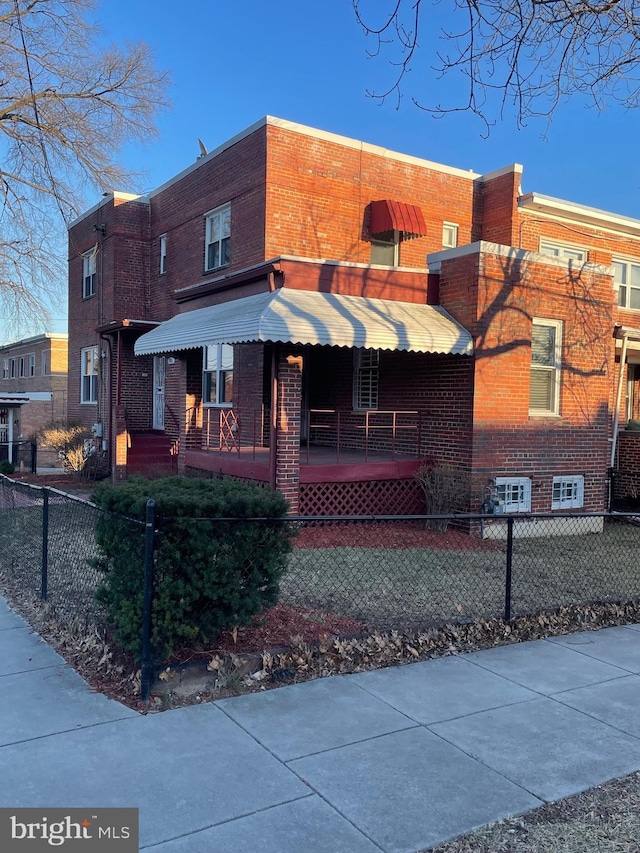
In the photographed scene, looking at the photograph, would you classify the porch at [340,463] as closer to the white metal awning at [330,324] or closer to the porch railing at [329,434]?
→ the porch railing at [329,434]

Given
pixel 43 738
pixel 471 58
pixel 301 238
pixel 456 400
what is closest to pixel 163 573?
pixel 43 738

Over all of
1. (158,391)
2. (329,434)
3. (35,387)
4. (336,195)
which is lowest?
(329,434)

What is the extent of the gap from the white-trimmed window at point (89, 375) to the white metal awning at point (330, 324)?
9455 mm

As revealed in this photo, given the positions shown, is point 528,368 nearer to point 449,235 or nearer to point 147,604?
point 449,235

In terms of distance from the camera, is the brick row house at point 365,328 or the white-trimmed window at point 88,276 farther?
the white-trimmed window at point 88,276

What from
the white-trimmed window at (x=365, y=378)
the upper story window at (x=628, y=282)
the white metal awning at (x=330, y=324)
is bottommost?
the white-trimmed window at (x=365, y=378)

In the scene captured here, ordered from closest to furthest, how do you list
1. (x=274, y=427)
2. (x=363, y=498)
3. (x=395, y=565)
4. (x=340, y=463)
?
(x=395, y=565)
(x=274, y=427)
(x=340, y=463)
(x=363, y=498)

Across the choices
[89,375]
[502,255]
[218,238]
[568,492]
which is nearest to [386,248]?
[218,238]

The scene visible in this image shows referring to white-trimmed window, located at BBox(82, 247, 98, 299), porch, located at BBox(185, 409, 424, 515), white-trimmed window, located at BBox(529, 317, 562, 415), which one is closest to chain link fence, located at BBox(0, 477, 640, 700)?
porch, located at BBox(185, 409, 424, 515)

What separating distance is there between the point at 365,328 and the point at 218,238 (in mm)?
Result: 6435

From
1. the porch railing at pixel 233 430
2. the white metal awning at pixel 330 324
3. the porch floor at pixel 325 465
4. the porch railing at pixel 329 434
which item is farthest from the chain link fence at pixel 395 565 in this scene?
the porch railing at pixel 233 430

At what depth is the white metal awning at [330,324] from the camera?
9555 mm

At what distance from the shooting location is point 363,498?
1140 cm

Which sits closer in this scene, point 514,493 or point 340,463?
point 340,463
